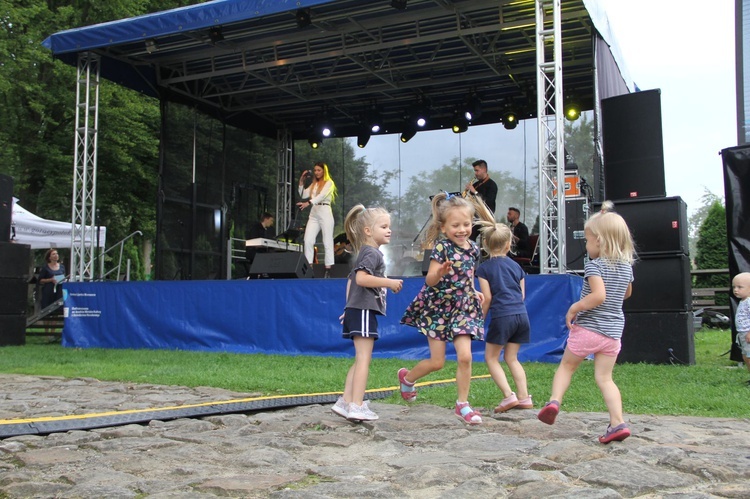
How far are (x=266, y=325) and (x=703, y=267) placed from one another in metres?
11.7

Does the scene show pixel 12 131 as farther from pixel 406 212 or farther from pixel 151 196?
pixel 406 212

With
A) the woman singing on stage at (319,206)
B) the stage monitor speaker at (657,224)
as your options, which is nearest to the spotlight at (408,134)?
the woman singing on stage at (319,206)

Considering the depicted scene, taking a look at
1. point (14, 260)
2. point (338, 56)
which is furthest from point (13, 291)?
point (338, 56)

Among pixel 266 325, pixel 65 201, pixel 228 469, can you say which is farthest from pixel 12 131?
pixel 228 469

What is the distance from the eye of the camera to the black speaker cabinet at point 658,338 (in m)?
7.43

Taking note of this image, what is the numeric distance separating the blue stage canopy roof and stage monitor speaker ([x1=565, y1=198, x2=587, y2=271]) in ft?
8.10

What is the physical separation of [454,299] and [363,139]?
43.3ft

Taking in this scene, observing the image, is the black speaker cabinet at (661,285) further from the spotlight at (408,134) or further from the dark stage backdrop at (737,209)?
the spotlight at (408,134)

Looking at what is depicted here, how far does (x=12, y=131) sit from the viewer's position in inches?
774

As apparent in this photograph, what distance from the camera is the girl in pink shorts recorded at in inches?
155

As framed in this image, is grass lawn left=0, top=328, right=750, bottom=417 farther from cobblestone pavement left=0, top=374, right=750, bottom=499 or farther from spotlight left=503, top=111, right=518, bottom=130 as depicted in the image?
spotlight left=503, top=111, right=518, bottom=130

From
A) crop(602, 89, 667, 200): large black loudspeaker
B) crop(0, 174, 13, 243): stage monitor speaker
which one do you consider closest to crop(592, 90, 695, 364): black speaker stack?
crop(602, 89, 667, 200): large black loudspeaker

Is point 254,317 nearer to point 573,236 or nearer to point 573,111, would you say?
point 573,236

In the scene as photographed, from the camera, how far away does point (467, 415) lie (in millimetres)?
4367
